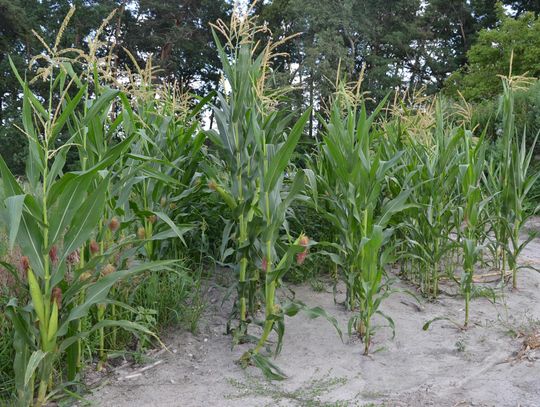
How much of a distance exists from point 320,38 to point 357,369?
23092 millimetres

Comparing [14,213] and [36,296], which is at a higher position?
[14,213]

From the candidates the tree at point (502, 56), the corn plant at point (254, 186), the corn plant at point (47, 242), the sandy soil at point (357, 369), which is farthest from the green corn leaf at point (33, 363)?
the tree at point (502, 56)

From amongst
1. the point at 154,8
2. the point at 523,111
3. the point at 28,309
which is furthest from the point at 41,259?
the point at 154,8

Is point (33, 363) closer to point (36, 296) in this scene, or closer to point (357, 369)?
point (36, 296)

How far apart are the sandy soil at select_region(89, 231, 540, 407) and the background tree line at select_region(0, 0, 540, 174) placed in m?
15.0

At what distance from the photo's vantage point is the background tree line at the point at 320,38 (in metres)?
19.8

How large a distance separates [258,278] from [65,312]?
48.9 inches

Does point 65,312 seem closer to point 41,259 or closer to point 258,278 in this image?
point 41,259

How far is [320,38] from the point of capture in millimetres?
24375

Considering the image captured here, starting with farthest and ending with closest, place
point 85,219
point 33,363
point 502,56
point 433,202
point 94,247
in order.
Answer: point 502,56 → point 433,202 → point 94,247 → point 85,219 → point 33,363

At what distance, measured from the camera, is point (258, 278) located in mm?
3371

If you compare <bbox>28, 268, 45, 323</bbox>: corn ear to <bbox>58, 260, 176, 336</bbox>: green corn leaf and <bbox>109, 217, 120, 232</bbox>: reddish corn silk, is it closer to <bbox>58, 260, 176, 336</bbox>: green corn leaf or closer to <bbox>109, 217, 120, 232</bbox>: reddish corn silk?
<bbox>58, 260, 176, 336</bbox>: green corn leaf

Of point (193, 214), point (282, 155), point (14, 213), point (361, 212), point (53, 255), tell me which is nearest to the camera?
point (14, 213)

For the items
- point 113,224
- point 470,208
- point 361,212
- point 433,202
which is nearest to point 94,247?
point 113,224
